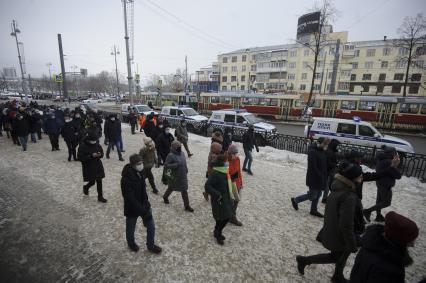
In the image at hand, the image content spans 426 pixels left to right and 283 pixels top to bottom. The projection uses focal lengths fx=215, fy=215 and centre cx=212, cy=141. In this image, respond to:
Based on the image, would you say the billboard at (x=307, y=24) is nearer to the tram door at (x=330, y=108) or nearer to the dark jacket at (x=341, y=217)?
the tram door at (x=330, y=108)

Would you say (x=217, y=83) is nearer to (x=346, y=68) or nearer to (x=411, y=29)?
(x=346, y=68)

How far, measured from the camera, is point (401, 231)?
1.74 m

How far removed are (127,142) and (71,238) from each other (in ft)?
28.6

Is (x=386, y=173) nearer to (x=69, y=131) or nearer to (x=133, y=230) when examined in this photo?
(x=133, y=230)

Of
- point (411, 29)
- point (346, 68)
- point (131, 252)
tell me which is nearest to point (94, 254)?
point (131, 252)

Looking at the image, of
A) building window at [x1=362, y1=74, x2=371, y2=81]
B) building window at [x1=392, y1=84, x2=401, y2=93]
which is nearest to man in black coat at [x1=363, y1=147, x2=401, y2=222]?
building window at [x1=392, y1=84, x2=401, y2=93]

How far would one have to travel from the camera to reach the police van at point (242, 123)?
12867mm

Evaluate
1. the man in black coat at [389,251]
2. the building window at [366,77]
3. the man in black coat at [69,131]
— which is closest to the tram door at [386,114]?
the man in black coat at [389,251]

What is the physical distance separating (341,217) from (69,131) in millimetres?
8934

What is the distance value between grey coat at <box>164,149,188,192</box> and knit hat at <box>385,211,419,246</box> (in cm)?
365

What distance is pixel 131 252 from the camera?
3.83m

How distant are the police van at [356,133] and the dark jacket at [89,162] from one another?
10768 millimetres

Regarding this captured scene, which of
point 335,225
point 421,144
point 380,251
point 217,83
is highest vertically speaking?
point 217,83

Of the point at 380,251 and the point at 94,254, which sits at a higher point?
the point at 380,251
